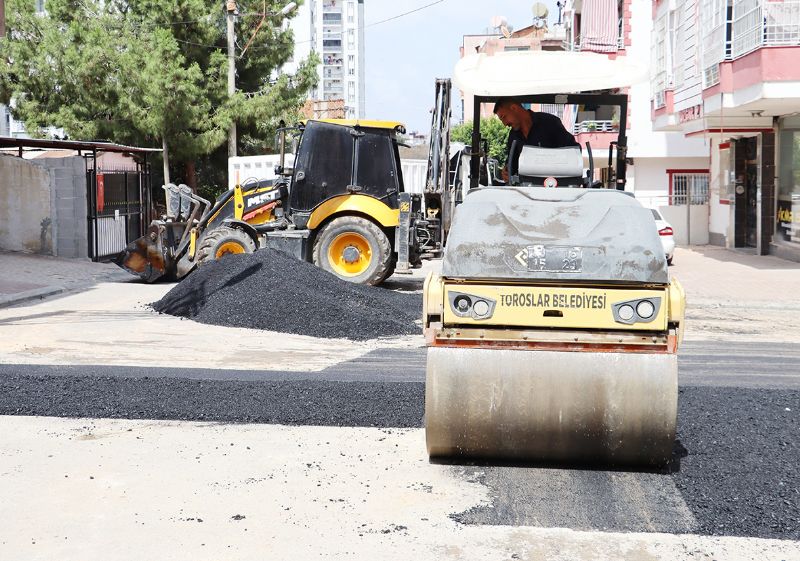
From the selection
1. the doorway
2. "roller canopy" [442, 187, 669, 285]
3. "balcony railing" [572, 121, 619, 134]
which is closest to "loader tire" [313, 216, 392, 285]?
"roller canopy" [442, 187, 669, 285]

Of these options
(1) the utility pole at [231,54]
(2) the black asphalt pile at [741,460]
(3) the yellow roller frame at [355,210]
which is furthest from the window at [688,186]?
(2) the black asphalt pile at [741,460]

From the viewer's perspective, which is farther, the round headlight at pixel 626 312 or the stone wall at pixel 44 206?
the stone wall at pixel 44 206

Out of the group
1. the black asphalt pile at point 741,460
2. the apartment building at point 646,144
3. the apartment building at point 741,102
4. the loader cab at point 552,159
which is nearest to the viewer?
the black asphalt pile at point 741,460

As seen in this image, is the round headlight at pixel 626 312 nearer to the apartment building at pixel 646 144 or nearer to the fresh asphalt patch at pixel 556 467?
the fresh asphalt patch at pixel 556 467

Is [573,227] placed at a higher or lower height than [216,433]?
higher

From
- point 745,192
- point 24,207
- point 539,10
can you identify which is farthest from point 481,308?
point 539,10

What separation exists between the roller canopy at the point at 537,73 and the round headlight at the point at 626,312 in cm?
265

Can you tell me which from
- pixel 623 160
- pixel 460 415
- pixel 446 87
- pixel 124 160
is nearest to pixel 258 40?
pixel 124 160

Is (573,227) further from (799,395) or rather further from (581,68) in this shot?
(799,395)

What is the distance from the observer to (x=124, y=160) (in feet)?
114

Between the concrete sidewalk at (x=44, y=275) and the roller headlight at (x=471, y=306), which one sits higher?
the roller headlight at (x=471, y=306)

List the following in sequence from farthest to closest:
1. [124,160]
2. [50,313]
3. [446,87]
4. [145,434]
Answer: [124,160], [446,87], [50,313], [145,434]

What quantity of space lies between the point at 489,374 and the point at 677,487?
4.19 ft

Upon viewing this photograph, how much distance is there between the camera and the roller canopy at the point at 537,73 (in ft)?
26.5
